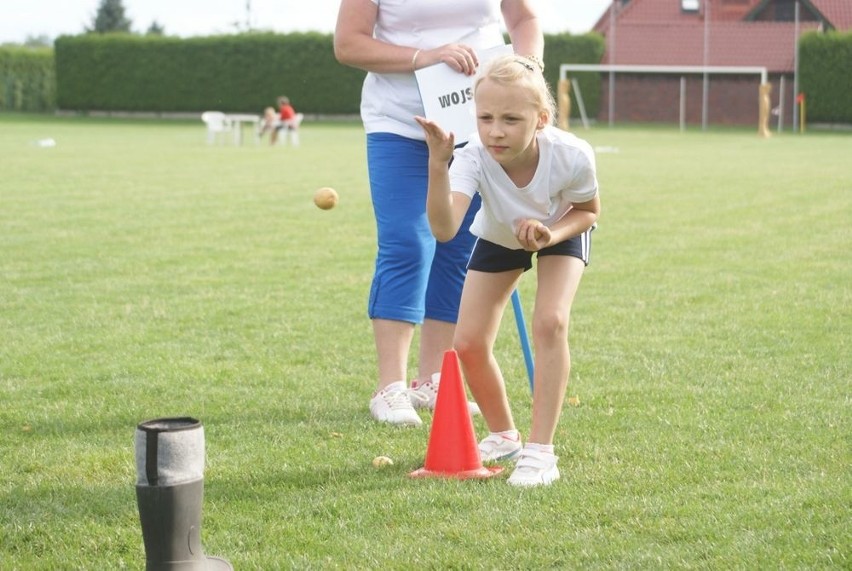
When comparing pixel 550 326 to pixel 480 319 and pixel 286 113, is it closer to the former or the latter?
pixel 480 319

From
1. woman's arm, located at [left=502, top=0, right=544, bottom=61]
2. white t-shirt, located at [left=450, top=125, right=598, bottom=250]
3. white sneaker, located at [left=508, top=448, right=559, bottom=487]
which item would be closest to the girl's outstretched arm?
white t-shirt, located at [left=450, top=125, right=598, bottom=250]

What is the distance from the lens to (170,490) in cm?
298

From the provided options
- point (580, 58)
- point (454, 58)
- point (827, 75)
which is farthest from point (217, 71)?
point (454, 58)

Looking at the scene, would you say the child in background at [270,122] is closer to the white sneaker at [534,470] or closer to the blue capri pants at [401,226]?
the blue capri pants at [401,226]

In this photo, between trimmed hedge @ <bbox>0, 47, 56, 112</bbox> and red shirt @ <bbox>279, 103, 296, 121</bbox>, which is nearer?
red shirt @ <bbox>279, 103, 296, 121</bbox>

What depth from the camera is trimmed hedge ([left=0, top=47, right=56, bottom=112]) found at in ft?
172

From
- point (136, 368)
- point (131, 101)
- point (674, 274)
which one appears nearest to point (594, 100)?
point (131, 101)

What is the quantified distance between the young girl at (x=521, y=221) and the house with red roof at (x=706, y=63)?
4367cm

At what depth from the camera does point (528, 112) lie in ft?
13.4

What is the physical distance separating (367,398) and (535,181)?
166 cm

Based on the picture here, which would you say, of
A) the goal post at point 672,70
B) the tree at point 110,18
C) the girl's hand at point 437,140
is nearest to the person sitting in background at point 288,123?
the goal post at point 672,70

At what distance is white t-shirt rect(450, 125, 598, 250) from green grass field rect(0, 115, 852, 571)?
0.88m

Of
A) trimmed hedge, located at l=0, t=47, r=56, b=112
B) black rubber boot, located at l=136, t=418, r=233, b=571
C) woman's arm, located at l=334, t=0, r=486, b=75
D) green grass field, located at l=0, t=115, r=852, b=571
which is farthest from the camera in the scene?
trimmed hedge, located at l=0, t=47, r=56, b=112

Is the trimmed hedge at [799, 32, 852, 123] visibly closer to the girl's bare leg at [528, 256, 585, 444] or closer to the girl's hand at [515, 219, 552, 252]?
the girl's bare leg at [528, 256, 585, 444]
